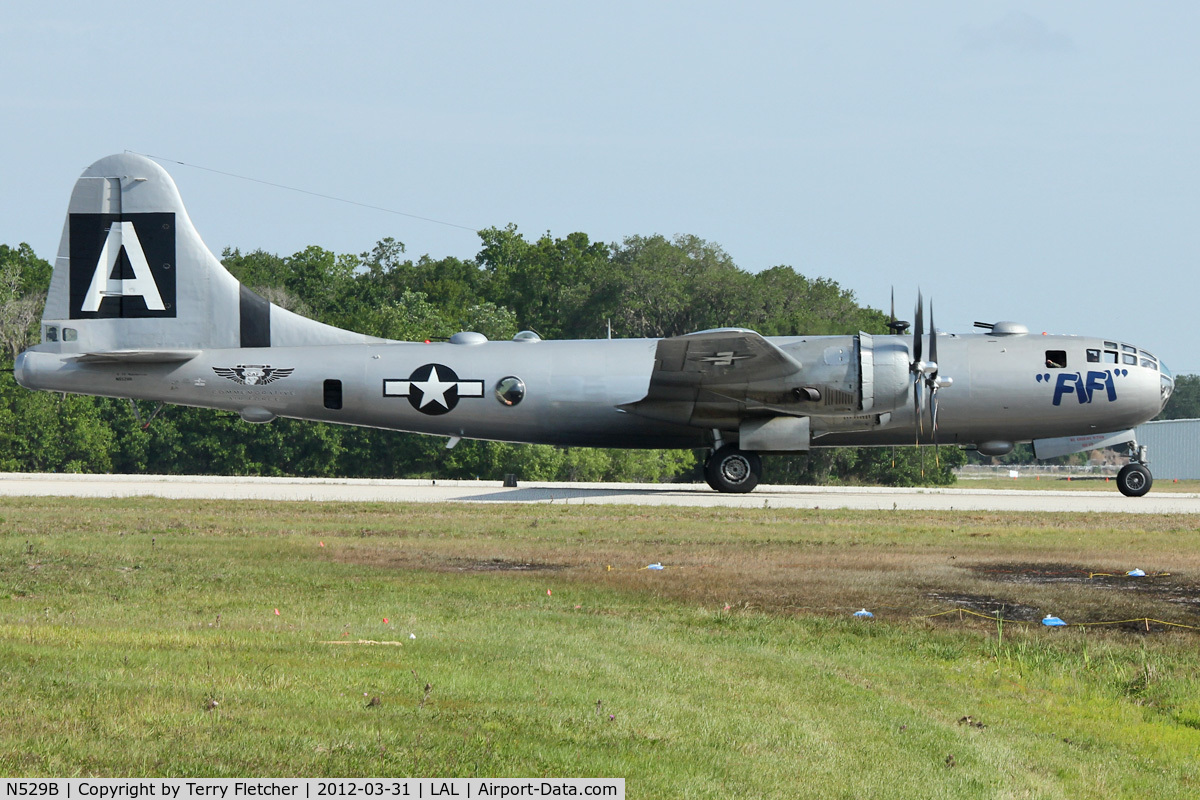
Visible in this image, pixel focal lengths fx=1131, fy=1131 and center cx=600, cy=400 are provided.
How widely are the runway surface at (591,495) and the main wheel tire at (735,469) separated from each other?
341 millimetres

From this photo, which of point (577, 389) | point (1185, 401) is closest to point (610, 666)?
point (577, 389)

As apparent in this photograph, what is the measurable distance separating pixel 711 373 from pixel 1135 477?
1504 centimetres

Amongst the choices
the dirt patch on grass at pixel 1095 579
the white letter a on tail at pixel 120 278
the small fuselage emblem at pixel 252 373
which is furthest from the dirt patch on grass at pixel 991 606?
the white letter a on tail at pixel 120 278

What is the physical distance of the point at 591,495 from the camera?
34.7 metres

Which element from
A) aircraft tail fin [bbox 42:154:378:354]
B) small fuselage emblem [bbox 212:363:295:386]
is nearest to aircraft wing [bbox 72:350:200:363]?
aircraft tail fin [bbox 42:154:378:354]

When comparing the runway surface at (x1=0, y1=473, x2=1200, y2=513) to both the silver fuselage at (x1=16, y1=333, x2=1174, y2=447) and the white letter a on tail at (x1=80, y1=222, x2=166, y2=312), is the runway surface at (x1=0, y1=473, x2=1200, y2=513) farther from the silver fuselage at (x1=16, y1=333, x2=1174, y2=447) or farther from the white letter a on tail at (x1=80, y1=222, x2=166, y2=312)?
the white letter a on tail at (x1=80, y1=222, x2=166, y2=312)

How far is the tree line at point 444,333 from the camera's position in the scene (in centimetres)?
6291

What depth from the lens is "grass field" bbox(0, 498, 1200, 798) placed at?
7.07 meters

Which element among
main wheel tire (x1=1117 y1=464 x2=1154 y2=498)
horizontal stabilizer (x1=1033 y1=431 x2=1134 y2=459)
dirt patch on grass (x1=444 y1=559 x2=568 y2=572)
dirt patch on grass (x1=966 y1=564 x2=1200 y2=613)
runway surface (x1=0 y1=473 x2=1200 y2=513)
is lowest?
dirt patch on grass (x1=966 y1=564 x2=1200 y2=613)

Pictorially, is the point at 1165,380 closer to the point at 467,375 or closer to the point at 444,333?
the point at 467,375

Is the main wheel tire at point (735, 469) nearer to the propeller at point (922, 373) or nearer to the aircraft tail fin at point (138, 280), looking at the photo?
the propeller at point (922, 373)

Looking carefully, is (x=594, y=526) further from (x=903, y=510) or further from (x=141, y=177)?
(x=141, y=177)

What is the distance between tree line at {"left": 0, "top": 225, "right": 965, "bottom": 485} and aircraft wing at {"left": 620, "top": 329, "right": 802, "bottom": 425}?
636 inches

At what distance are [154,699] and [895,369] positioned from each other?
25.1 m
